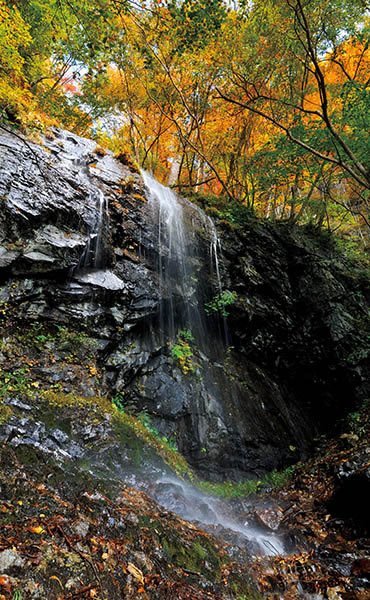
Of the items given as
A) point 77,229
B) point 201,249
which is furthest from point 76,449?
point 201,249

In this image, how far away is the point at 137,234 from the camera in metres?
6.94

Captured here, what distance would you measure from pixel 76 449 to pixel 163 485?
1.44 meters

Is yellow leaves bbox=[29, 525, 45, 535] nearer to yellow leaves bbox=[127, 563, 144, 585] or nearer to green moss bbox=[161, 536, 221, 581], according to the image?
yellow leaves bbox=[127, 563, 144, 585]

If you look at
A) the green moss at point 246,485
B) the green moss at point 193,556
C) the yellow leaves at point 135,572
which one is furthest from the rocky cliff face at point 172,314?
the yellow leaves at point 135,572

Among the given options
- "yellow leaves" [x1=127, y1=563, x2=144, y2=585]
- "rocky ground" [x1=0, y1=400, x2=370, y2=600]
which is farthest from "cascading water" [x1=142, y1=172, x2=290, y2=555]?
"yellow leaves" [x1=127, y1=563, x2=144, y2=585]

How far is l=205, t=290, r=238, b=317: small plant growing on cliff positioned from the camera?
7930 mm

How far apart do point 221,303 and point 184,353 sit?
6.44ft

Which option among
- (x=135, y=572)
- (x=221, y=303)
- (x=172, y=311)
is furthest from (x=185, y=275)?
(x=135, y=572)

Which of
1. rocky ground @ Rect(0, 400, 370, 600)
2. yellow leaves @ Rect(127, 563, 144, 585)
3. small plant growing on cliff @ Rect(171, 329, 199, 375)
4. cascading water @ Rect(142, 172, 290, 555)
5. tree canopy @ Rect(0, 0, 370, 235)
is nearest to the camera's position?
rocky ground @ Rect(0, 400, 370, 600)

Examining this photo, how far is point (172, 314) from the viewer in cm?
741

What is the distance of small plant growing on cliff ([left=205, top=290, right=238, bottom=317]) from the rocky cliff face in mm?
61

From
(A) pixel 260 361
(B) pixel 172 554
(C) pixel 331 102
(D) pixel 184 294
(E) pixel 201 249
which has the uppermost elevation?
(C) pixel 331 102

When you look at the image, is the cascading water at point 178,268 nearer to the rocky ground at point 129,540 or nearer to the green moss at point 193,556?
the rocky ground at point 129,540

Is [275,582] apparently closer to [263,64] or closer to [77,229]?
[77,229]
